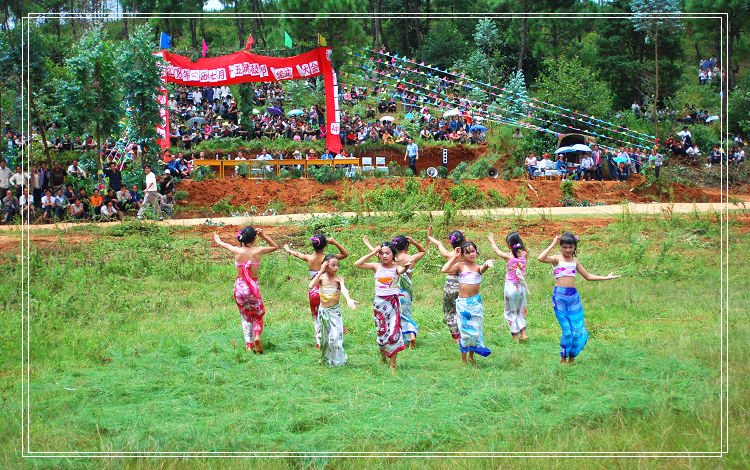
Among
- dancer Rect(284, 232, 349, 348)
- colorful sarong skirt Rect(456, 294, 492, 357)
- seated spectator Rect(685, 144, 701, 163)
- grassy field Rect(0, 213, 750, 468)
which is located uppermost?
seated spectator Rect(685, 144, 701, 163)

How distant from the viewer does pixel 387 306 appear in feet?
29.2

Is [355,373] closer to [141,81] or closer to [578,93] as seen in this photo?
[141,81]

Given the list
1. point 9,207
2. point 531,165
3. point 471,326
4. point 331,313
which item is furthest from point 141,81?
point 471,326

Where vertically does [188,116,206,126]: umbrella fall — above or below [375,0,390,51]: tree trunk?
below

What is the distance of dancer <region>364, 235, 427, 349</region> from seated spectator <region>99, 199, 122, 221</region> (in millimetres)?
10877

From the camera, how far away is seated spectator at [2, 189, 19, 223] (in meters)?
19.0

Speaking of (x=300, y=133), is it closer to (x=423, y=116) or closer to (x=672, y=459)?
(x=423, y=116)

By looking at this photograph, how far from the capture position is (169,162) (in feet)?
76.5

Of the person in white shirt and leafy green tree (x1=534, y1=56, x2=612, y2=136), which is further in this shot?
leafy green tree (x1=534, y1=56, x2=612, y2=136)

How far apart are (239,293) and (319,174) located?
46.1 feet

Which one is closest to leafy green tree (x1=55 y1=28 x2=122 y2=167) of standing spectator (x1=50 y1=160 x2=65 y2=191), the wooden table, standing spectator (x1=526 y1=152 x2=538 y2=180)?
standing spectator (x1=50 y1=160 x2=65 y2=191)

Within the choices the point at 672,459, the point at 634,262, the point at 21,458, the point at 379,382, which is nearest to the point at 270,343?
the point at 379,382

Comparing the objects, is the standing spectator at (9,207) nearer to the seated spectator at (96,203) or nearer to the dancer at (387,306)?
the seated spectator at (96,203)

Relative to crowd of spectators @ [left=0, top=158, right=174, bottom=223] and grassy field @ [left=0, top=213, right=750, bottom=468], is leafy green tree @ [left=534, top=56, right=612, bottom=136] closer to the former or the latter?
grassy field @ [left=0, top=213, right=750, bottom=468]
